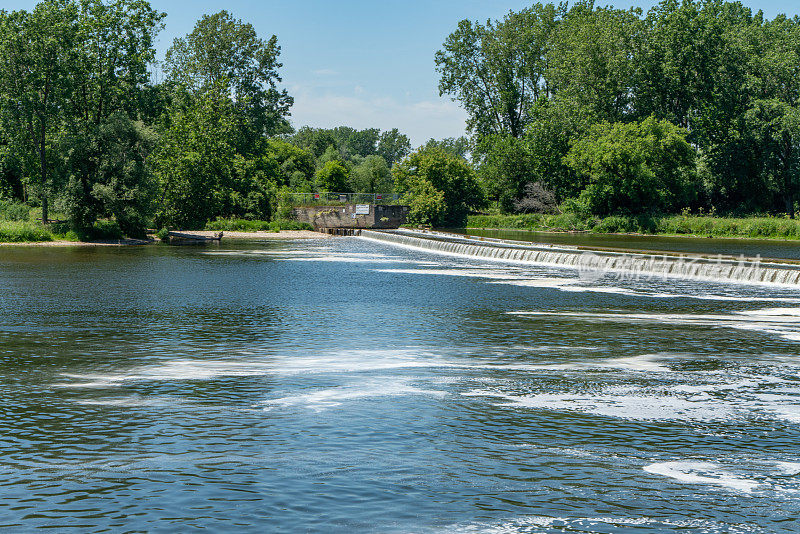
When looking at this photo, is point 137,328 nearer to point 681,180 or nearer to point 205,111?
point 205,111

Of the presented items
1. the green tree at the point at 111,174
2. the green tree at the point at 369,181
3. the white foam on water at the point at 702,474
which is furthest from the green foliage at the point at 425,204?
the white foam on water at the point at 702,474

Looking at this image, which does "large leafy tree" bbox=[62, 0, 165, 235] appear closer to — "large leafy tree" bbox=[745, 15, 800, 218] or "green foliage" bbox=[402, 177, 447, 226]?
"green foliage" bbox=[402, 177, 447, 226]

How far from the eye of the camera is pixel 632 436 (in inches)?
503

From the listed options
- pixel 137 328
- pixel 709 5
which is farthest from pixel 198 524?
pixel 709 5

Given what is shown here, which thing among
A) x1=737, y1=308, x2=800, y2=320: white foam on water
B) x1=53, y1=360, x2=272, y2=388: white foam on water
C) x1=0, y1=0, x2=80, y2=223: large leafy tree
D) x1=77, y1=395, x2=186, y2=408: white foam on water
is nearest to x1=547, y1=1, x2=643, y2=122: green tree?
x1=0, y1=0, x2=80, y2=223: large leafy tree

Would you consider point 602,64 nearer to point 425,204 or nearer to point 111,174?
point 425,204

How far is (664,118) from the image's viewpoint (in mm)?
96938

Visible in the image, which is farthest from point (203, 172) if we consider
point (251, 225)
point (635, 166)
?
point (635, 166)

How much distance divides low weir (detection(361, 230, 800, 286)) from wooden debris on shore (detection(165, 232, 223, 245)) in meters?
24.0

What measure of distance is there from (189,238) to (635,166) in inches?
1847

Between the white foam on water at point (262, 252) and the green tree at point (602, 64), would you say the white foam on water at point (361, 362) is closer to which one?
the white foam on water at point (262, 252)

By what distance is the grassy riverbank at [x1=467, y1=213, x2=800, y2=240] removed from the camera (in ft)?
264

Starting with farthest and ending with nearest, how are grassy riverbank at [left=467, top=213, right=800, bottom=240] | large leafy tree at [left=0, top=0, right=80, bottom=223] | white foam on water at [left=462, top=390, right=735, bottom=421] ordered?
grassy riverbank at [left=467, top=213, right=800, bottom=240] < large leafy tree at [left=0, top=0, right=80, bottom=223] < white foam on water at [left=462, top=390, right=735, bottom=421]

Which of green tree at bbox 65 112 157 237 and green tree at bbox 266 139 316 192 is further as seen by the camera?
green tree at bbox 266 139 316 192
